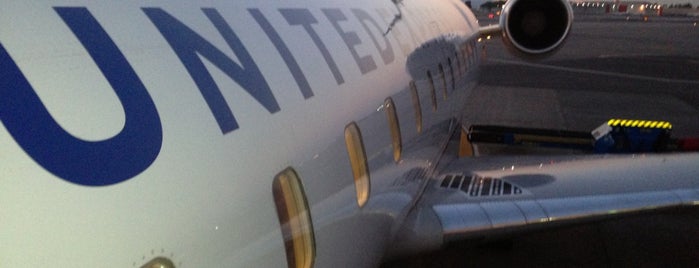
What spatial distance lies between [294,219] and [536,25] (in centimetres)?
870

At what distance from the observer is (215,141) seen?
2.36 meters

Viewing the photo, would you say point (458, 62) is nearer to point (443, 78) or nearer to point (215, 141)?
point (443, 78)

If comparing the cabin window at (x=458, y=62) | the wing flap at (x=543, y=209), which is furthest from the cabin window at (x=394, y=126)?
the cabin window at (x=458, y=62)

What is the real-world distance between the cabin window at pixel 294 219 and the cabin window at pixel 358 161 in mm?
793

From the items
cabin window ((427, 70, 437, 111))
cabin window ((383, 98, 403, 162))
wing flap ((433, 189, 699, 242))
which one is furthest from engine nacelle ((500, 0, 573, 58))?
cabin window ((383, 98, 403, 162))

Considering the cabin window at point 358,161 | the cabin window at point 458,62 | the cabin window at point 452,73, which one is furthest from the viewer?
the cabin window at point 458,62

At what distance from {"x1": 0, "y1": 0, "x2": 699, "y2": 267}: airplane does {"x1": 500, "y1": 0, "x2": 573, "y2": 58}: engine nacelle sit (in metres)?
5.49

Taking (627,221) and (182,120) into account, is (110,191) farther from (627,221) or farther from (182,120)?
(627,221)

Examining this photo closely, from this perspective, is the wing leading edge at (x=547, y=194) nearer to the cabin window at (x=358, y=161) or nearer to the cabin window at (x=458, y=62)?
the cabin window at (x=358, y=161)

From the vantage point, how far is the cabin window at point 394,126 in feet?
16.2

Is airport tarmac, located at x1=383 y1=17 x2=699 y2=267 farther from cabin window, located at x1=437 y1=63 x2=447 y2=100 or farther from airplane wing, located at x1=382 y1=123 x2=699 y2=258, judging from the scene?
cabin window, located at x1=437 y1=63 x2=447 y2=100

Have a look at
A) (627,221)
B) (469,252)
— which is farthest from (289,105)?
(627,221)

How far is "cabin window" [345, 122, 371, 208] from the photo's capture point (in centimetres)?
388

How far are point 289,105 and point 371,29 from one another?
83.4 inches
